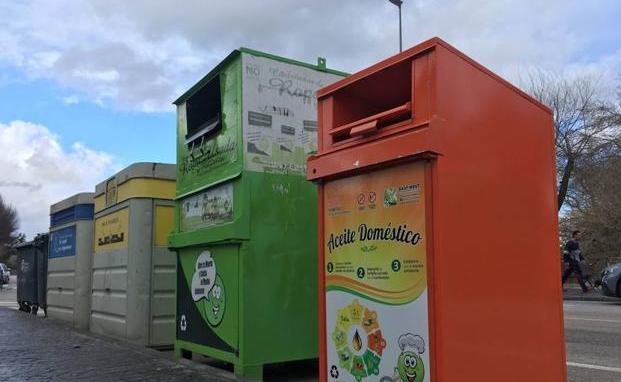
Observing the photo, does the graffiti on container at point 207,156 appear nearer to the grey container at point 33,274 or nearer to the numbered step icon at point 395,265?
the numbered step icon at point 395,265

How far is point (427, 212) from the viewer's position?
3.29 metres

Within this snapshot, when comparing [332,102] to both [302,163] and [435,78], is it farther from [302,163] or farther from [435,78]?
[302,163]

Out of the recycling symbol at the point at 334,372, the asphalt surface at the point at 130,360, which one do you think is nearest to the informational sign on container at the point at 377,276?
the recycling symbol at the point at 334,372

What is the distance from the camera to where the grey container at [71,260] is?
1041 centimetres

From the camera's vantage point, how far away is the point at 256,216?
547 centimetres

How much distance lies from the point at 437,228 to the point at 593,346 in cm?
524

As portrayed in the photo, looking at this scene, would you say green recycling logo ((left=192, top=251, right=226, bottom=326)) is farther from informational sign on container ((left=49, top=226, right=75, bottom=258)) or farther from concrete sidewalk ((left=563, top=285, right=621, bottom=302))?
concrete sidewalk ((left=563, top=285, right=621, bottom=302))

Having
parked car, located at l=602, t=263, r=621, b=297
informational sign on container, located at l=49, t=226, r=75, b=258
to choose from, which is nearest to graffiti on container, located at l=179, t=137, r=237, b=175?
informational sign on container, located at l=49, t=226, r=75, b=258

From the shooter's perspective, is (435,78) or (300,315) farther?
(300,315)

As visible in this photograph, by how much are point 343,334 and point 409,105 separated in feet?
4.91

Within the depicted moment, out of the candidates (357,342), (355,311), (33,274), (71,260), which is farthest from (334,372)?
(33,274)

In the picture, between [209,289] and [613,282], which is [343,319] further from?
[613,282]

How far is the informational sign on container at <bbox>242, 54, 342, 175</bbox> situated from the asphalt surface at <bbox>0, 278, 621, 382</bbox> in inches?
81.2

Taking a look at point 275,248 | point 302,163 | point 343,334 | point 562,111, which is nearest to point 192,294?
point 275,248
